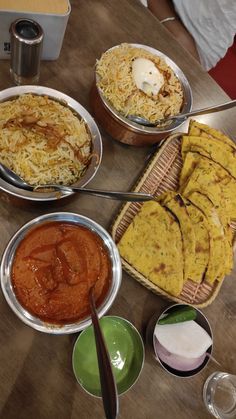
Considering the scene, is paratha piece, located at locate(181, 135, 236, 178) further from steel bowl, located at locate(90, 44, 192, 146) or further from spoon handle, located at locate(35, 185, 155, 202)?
spoon handle, located at locate(35, 185, 155, 202)

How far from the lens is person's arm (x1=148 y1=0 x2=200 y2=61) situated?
2.63 metres

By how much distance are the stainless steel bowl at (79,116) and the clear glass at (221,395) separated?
95 cm

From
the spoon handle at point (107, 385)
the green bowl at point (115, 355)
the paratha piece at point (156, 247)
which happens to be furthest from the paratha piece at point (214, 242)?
the spoon handle at point (107, 385)

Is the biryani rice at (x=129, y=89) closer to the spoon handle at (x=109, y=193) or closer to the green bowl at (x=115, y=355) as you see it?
the spoon handle at (x=109, y=193)

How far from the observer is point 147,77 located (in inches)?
67.1

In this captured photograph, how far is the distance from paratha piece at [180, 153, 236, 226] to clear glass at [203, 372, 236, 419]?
640 millimetres

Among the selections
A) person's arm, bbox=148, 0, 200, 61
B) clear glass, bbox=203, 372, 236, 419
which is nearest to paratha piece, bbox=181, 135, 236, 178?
clear glass, bbox=203, 372, 236, 419

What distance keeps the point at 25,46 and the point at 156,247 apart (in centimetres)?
94

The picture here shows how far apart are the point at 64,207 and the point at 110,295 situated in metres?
0.45

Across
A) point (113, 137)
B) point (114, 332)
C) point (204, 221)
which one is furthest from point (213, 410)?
point (113, 137)

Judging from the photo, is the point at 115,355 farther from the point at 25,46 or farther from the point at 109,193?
the point at 25,46

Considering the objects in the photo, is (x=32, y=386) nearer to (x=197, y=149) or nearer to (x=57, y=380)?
(x=57, y=380)

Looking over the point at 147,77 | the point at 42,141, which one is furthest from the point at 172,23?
the point at 42,141

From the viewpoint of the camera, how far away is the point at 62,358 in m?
1.43
